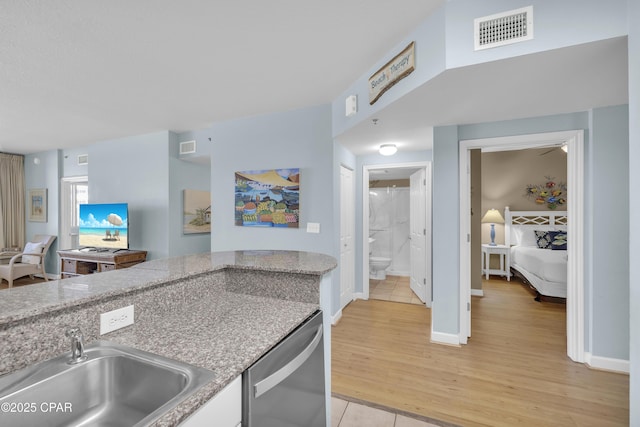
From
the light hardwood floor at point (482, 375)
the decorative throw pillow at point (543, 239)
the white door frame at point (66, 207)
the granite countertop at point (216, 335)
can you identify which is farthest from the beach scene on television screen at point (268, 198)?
the decorative throw pillow at point (543, 239)

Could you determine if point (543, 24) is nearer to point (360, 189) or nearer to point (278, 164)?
point (278, 164)

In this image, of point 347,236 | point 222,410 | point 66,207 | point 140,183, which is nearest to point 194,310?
point 222,410

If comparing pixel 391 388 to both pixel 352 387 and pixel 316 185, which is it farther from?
pixel 316 185

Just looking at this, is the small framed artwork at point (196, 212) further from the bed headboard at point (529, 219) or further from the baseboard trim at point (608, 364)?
the bed headboard at point (529, 219)

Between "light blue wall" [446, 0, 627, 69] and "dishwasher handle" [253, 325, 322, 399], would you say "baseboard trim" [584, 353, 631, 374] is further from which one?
"dishwasher handle" [253, 325, 322, 399]

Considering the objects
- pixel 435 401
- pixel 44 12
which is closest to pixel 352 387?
pixel 435 401

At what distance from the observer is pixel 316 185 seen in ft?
10.8

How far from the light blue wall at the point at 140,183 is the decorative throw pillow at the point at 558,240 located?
241 inches

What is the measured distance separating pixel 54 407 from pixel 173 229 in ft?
12.6

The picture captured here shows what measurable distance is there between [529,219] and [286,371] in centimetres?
616

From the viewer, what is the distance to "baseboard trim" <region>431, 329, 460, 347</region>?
2826 millimetres

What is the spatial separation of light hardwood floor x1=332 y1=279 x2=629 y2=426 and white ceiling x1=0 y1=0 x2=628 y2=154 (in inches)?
84.3

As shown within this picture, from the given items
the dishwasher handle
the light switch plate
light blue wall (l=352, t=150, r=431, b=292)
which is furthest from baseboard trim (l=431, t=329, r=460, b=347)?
the dishwasher handle

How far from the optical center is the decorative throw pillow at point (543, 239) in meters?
4.88
